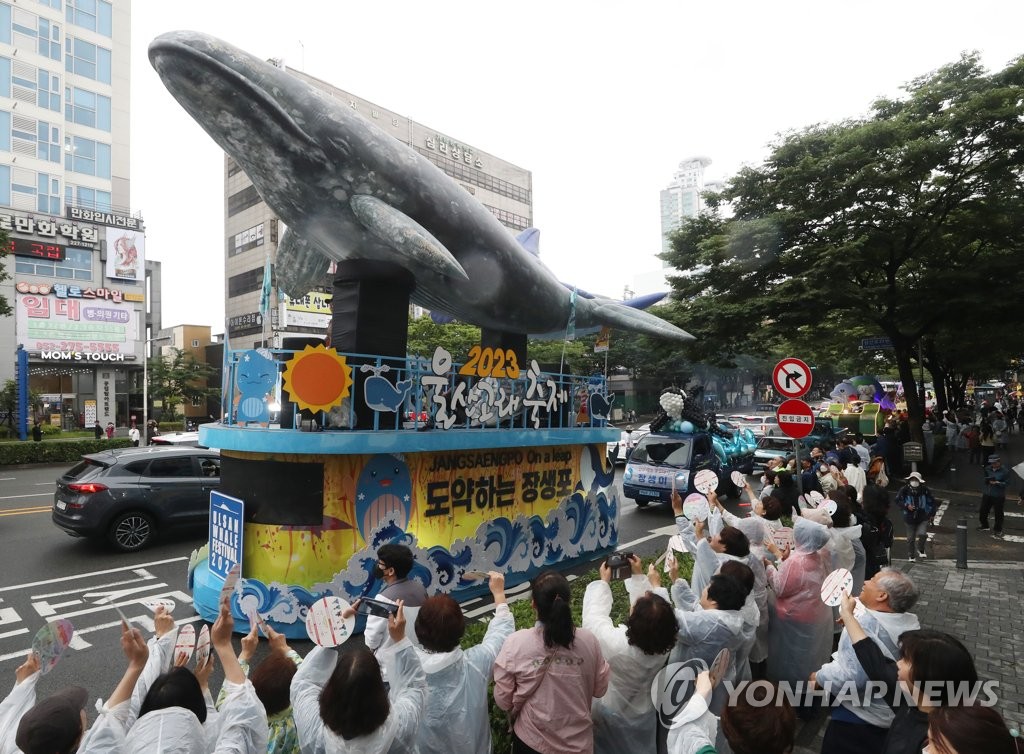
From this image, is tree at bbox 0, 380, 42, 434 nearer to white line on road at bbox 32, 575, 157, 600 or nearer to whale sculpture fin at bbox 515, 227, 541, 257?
white line on road at bbox 32, 575, 157, 600

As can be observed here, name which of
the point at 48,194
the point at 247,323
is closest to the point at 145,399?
the point at 247,323

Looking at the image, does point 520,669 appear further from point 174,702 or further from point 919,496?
point 919,496

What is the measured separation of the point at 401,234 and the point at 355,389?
1746 millimetres

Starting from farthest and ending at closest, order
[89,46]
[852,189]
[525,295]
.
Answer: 1. [89,46]
2. [852,189]
3. [525,295]

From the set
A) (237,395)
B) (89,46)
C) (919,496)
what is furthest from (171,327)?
(919,496)

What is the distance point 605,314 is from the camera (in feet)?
30.7

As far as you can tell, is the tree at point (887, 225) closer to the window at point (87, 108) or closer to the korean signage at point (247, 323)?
the korean signage at point (247, 323)

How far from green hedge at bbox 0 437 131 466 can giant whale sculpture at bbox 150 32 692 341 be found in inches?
695

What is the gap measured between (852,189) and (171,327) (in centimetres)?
5462

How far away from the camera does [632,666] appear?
2.91m

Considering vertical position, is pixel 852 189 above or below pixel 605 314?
above

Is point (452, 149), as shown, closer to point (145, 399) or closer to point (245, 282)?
point (245, 282)

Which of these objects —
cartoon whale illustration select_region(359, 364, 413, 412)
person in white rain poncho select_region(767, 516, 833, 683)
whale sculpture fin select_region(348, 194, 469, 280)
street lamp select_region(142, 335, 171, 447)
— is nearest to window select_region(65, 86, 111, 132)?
street lamp select_region(142, 335, 171, 447)

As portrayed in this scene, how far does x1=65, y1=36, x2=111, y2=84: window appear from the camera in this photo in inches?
1215
